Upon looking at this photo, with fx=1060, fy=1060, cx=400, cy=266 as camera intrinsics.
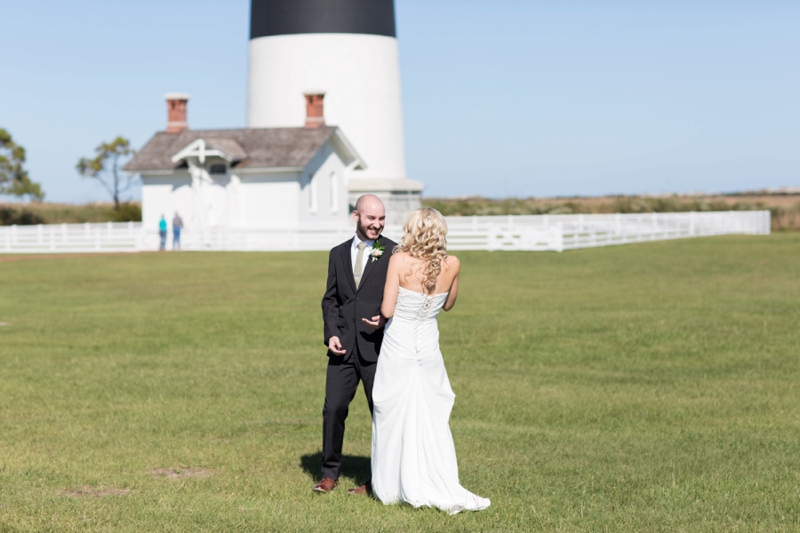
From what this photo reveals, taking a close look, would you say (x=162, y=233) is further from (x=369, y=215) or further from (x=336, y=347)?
(x=369, y=215)

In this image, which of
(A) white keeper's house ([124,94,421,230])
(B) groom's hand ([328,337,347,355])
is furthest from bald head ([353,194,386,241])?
(A) white keeper's house ([124,94,421,230])

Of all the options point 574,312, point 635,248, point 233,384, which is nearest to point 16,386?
point 233,384

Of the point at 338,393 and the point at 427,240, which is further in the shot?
the point at 338,393

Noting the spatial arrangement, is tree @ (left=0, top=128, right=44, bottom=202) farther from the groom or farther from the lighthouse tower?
the groom

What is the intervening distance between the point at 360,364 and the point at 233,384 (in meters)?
5.26

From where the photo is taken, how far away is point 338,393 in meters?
6.64

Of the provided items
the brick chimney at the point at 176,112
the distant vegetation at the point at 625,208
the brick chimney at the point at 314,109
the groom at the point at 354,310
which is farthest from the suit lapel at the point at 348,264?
the distant vegetation at the point at 625,208

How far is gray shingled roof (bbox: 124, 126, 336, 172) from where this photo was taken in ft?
131

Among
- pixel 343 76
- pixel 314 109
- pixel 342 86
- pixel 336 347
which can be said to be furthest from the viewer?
pixel 342 86

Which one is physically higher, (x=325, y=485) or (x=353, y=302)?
(x=353, y=302)

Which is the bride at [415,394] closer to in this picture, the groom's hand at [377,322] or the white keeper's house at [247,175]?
the groom's hand at [377,322]

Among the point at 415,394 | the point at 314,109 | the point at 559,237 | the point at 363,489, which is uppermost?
the point at 314,109

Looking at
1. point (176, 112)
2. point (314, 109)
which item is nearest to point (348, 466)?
point (314, 109)

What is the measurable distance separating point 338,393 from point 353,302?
1.93 feet
